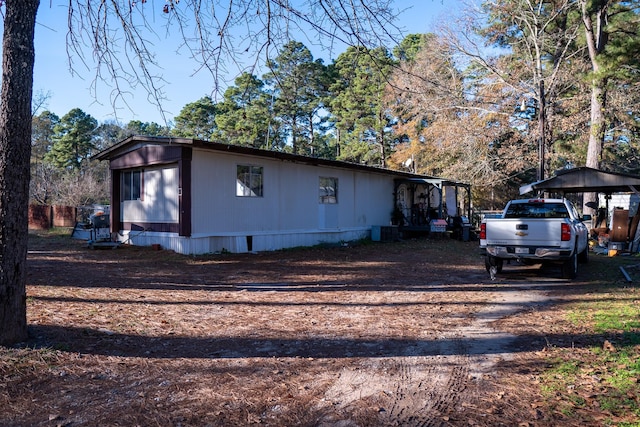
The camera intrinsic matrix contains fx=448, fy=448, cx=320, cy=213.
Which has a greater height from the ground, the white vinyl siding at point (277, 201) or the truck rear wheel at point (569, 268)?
the white vinyl siding at point (277, 201)

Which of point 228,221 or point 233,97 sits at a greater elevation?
point 233,97

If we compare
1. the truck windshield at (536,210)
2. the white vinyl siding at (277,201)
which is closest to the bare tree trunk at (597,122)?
the white vinyl siding at (277,201)

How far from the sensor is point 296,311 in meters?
6.75

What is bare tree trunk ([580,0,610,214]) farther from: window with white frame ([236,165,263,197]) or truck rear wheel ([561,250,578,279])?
window with white frame ([236,165,263,197])

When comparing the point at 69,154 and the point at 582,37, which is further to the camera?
the point at 69,154

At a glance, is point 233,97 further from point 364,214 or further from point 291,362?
point 364,214

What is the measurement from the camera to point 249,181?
15336 mm

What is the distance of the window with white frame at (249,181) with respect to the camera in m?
15.0

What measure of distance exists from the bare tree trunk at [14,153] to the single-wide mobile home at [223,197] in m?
7.77

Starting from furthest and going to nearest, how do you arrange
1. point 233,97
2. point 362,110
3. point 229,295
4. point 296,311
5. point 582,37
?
point 362,110 < point 582,37 < point 229,295 < point 296,311 < point 233,97

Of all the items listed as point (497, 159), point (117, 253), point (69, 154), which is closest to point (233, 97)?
point (117, 253)

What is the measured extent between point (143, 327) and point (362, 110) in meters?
30.9

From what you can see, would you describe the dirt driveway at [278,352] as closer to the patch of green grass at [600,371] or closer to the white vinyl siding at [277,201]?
the patch of green grass at [600,371]

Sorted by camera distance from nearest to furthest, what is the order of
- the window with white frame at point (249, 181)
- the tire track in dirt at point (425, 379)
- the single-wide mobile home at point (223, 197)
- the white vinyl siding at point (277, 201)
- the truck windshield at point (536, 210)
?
1. the tire track in dirt at point (425, 379)
2. the truck windshield at point (536, 210)
3. the single-wide mobile home at point (223, 197)
4. the white vinyl siding at point (277, 201)
5. the window with white frame at point (249, 181)
